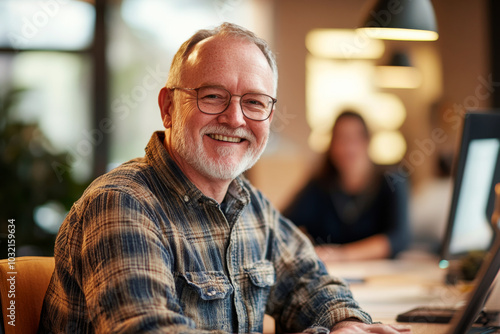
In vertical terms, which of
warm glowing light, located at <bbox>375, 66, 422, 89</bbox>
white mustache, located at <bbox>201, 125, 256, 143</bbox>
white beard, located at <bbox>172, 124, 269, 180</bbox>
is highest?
white mustache, located at <bbox>201, 125, 256, 143</bbox>

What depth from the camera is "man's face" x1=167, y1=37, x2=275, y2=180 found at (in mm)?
1438

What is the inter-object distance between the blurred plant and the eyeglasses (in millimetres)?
2839

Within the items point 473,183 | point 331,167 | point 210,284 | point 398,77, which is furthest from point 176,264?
Answer: point 398,77

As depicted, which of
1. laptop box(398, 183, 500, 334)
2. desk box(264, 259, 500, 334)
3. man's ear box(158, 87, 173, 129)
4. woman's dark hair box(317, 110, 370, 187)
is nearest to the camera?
laptop box(398, 183, 500, 334)

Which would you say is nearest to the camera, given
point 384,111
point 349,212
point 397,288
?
point 397,288

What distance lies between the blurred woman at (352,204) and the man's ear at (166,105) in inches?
72.0

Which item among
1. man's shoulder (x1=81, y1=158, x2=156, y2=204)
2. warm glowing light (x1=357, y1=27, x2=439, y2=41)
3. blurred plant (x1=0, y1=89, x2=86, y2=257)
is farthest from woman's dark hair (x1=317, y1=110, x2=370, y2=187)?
man's shoulder (x1=81, y1=158, x2=156, y2=204)

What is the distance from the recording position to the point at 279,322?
165 centimetres

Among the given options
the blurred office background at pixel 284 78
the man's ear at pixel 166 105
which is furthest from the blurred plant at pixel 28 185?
the man's ear at pixel 166 105

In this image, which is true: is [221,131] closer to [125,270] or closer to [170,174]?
[170,174]

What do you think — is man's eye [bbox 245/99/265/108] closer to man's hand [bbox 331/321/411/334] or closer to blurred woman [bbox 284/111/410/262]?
man's hand [bbox 331/321/411/334]

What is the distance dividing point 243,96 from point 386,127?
185 inches

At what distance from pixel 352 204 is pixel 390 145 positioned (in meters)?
2.59

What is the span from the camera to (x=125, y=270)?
1.13 m
